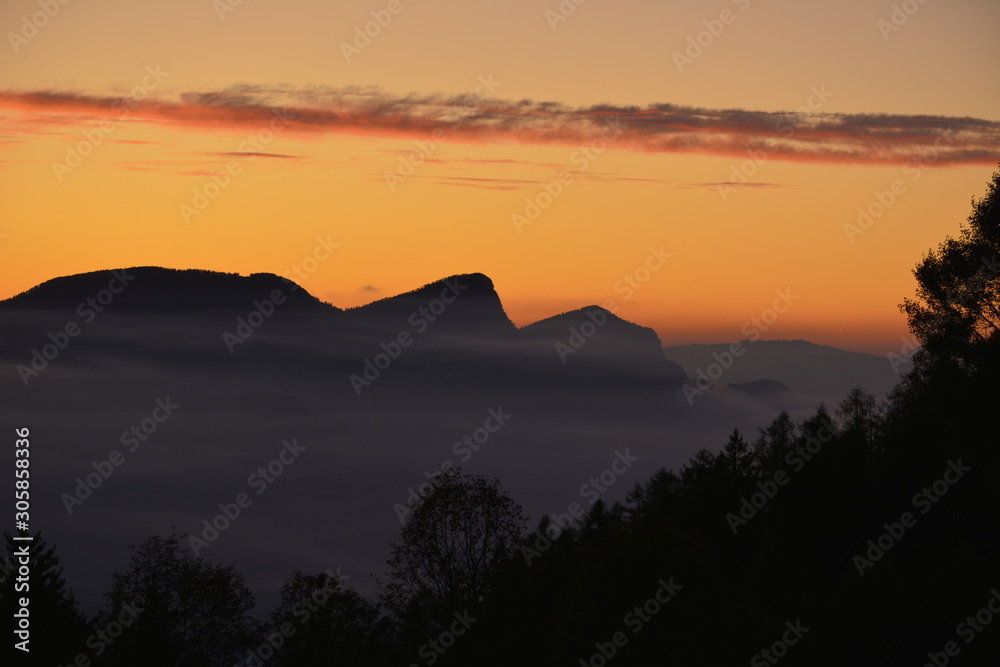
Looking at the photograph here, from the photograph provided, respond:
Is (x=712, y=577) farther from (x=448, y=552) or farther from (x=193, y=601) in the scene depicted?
(x=193, y=601)

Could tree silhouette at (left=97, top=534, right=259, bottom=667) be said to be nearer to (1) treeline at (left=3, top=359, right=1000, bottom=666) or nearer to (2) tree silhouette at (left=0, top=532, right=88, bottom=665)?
(1) treeline at (left=3, top=359, right=1000, bottom=666)

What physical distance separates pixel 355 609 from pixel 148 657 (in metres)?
14.9

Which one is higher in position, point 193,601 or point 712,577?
point 193,601

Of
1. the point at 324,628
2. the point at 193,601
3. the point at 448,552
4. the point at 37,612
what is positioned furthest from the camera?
the point at 193,601

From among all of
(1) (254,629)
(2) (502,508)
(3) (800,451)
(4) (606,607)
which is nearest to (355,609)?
(1) (254,629)

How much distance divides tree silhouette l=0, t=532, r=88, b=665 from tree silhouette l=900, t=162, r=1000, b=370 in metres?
40.4

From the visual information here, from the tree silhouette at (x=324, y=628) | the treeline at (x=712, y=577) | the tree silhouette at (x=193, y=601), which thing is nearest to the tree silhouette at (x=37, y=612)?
the treeline at (x=712, y=577)

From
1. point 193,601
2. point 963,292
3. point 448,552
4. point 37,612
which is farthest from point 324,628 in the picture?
point 963,292

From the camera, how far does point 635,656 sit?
37.5 m

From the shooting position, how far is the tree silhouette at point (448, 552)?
Result: 4991 cm

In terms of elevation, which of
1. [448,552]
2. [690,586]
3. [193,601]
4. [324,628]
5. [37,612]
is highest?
[448,552]

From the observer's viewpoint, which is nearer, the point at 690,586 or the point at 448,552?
the point at 690,586

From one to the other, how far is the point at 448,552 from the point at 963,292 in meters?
27.4

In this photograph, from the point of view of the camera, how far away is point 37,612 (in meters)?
46.8
